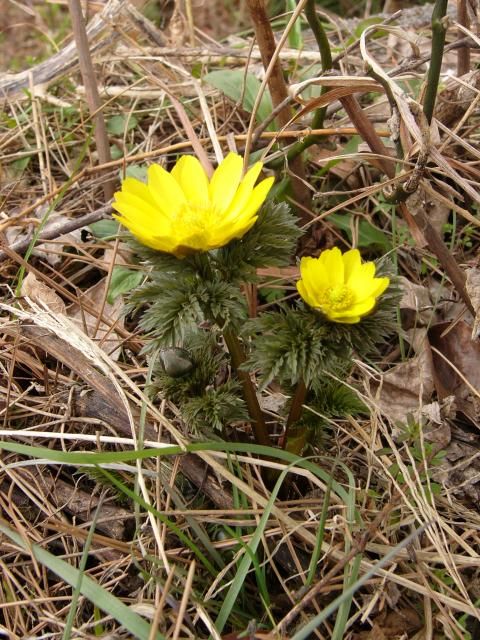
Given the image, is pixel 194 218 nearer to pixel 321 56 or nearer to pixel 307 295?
pixel 307 295

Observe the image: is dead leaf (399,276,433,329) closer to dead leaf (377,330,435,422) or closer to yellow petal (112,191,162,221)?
dead leaf (377,330,435,422)

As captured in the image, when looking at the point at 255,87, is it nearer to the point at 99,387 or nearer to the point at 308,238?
the point at 308,238

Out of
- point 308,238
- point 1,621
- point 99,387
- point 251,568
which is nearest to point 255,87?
point 308,238

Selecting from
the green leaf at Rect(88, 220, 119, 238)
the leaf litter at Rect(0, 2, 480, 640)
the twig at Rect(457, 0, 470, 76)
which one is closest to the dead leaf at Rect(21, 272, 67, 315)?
the leaf litter at Rect(0, 2, 480, 640)

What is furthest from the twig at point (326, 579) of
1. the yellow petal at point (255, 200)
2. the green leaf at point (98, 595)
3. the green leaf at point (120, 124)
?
the green leaf at point (120, 124)

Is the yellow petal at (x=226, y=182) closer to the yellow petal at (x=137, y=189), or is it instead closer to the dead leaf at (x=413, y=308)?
the yellow petal at (x=137, y=189)

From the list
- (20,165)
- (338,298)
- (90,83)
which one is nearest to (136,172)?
(90,83)

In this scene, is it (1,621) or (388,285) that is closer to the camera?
(388,285)
